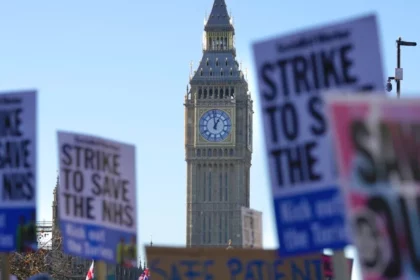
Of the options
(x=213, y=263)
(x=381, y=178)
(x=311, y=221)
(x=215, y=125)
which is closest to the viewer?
(x=381, y=178)

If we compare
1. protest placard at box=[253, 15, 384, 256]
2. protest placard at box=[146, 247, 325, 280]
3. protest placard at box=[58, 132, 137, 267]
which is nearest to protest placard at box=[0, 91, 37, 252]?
protest placard at box=[58, 132, 137, 267]

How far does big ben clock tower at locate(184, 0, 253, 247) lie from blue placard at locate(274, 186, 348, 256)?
13720 centimetres

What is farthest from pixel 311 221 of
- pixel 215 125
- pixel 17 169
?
pixel 215 125

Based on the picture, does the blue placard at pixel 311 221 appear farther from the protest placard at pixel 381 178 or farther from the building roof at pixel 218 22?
the building roof at pixel 218 22

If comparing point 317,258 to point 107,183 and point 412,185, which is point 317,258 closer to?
point 107,183

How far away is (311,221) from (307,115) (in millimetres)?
767

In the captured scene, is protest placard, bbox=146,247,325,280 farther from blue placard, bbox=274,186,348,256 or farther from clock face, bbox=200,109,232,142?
clock face, bbox=200,109,232,142

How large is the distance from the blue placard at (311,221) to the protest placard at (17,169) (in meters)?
4.18

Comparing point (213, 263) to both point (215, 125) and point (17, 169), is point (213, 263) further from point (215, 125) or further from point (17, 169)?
point (215, 125)

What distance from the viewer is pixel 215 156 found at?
150 m

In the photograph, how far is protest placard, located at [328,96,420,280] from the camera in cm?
772

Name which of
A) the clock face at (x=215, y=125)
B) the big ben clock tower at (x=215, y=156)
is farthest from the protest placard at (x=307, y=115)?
the clock face at (x=215, y=125)

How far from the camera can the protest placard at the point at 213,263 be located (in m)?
18.3

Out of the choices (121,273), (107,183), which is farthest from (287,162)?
(121,273)
